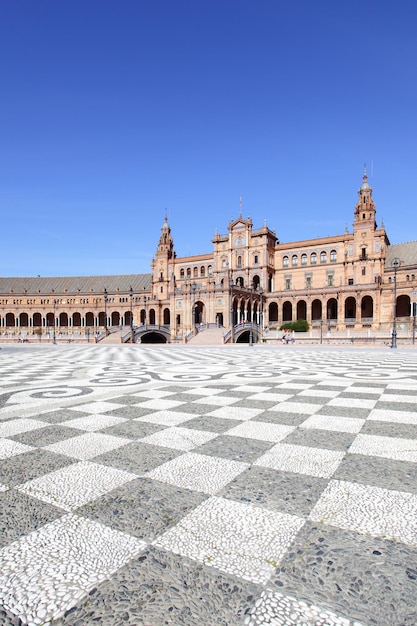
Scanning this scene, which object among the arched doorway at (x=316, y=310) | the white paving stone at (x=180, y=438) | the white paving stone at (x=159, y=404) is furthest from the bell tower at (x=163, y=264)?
the white paving stone at (x=180, y=438)

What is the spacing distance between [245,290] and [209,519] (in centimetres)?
5997

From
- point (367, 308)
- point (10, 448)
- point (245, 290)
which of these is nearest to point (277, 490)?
point (10, 448)

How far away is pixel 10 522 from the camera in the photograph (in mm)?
2475

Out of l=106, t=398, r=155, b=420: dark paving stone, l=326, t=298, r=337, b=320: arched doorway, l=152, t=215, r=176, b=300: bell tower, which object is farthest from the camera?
l=152, t=215, r=176, b=300: bell tower

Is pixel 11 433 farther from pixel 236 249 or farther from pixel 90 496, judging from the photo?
pixel 236 249

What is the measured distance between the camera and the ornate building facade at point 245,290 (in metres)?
57.2

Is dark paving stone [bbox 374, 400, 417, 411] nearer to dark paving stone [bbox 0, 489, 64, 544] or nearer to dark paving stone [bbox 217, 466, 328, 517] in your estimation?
dark paving stone [bbox 217, 466, 328, 517]

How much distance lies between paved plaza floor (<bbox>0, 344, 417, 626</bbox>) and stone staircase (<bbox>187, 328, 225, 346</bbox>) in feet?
120

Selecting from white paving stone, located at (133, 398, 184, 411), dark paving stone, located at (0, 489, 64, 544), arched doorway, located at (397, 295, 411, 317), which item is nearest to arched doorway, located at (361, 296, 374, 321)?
arched doorway, located at (397, 295, 411, 317)

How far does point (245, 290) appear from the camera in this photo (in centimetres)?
6191

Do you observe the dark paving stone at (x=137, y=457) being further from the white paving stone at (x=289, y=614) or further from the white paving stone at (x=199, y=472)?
the white paving stone at (x=289, y=614)

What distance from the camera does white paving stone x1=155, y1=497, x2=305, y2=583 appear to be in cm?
202

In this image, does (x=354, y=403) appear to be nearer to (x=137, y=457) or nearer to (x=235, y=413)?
(x=235, y=413)

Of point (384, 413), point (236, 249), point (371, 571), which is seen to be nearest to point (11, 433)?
point (371, 571)
